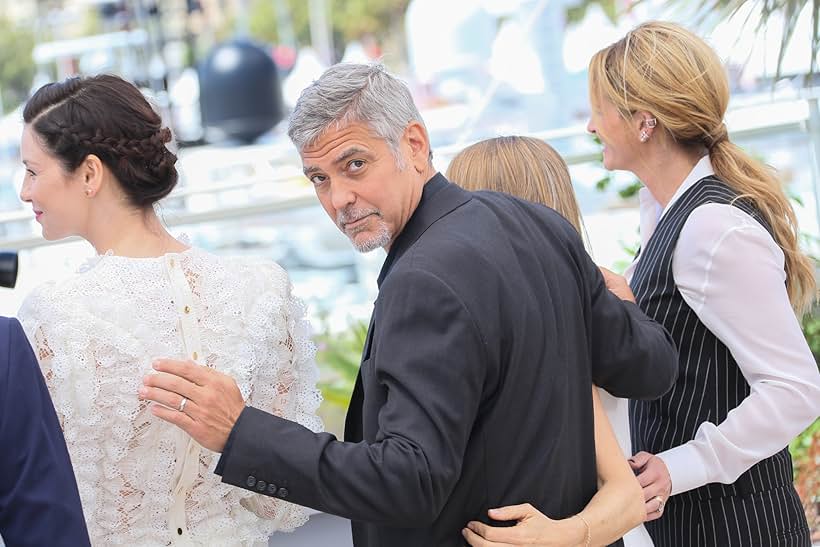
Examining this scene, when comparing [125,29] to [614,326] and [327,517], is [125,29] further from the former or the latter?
[614,326]

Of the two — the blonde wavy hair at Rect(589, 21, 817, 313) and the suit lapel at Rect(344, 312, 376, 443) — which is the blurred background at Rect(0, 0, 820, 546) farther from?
the suit lapel at Rect(344, 312, 376, 443)

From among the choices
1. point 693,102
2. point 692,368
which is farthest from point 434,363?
point 693,102

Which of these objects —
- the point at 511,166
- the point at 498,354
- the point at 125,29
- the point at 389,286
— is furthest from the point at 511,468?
the point at 125,29

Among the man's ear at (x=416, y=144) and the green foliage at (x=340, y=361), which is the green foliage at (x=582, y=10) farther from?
the man's ear at (x=416, y=144)

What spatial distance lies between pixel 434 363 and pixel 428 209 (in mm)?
289

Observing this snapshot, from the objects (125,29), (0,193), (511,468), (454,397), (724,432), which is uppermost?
(454,397)

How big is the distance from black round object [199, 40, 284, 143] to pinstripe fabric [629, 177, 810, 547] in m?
16.6

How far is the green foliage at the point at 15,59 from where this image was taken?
40188 mm

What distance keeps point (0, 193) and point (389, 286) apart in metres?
19.6

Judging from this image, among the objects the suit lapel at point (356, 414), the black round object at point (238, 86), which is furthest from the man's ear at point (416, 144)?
the black round object at point (238, 86)

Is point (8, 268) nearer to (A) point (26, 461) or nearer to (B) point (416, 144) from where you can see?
(A) point (26, 461)

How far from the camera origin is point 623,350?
1.61m

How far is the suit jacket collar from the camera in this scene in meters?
1.52

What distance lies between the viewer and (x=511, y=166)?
2.02 meters
